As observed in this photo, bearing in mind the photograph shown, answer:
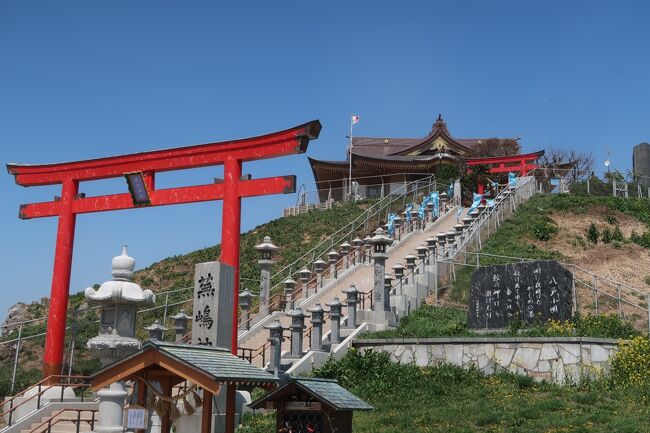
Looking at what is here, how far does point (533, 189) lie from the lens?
41156mm

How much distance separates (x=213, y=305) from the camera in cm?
1323

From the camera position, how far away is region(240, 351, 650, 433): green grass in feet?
41.3

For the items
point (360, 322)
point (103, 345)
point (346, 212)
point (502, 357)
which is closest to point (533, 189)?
point (346, 212)

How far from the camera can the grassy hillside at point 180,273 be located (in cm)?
2766

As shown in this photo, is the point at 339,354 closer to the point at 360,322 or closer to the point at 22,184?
the point at 360,322

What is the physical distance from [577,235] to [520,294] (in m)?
15.4

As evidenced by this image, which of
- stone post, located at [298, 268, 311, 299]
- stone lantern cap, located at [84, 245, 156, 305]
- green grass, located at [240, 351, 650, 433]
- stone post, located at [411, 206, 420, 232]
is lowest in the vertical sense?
green grass, located at [240, 351, 650, 433]

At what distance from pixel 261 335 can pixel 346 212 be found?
2360cm

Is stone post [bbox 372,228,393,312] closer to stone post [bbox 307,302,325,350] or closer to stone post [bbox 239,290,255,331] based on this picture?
stone post [bbox 307,302,325,350]

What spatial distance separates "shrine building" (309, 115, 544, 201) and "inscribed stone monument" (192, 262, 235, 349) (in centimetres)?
3732

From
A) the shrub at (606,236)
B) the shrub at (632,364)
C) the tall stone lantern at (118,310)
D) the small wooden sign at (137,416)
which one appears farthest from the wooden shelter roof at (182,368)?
the shrub at (606,236)

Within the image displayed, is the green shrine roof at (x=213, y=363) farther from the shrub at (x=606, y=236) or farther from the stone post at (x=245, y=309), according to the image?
the shrub at (x=606, y=236)

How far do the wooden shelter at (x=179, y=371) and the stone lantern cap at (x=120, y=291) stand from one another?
4.26 meters

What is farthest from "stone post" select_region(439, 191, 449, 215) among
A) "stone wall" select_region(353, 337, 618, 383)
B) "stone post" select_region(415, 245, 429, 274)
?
"stone wall" select_region(353, 337, 618, 383)
